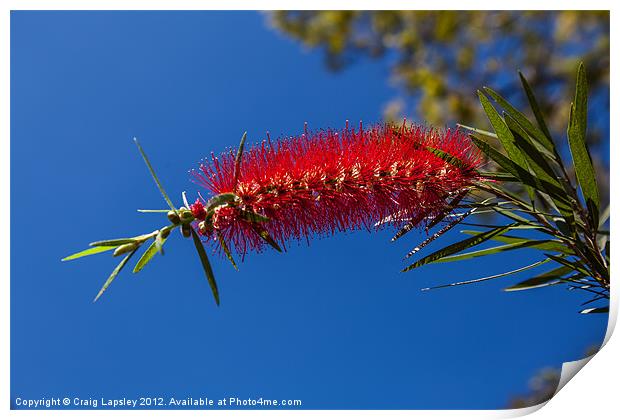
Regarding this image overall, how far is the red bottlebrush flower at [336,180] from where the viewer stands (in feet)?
2.45

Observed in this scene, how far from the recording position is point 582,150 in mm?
858

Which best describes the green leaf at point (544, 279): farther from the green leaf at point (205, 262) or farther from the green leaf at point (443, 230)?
the green leaf at point (205, 262)

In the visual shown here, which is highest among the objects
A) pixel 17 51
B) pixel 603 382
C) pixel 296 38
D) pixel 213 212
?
pixel 296 38

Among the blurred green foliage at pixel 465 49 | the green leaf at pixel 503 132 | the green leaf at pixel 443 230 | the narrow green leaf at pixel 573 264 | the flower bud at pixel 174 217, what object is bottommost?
the narrow green leaf at pixel 573 264

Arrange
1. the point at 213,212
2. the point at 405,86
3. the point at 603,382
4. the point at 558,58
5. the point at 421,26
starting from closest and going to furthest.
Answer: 1. the point at 213,212
2. the point at 603,382
3. the point at 558,58
4. the point at 421,26
5. the point at 405,86

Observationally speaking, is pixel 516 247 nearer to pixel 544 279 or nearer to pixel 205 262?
pixel 544 279

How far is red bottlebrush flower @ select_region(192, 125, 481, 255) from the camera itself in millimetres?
747

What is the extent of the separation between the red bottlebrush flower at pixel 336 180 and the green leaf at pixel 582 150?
167mm

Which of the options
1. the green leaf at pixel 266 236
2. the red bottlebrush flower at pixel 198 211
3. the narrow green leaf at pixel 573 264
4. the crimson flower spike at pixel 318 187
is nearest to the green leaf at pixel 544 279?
the narrow green leaf at pixel 573 264

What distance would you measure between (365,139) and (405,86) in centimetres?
160

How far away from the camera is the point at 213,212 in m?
0.72

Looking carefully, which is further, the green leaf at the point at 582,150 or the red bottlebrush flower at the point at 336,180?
the green leaf at the point at 582,150
